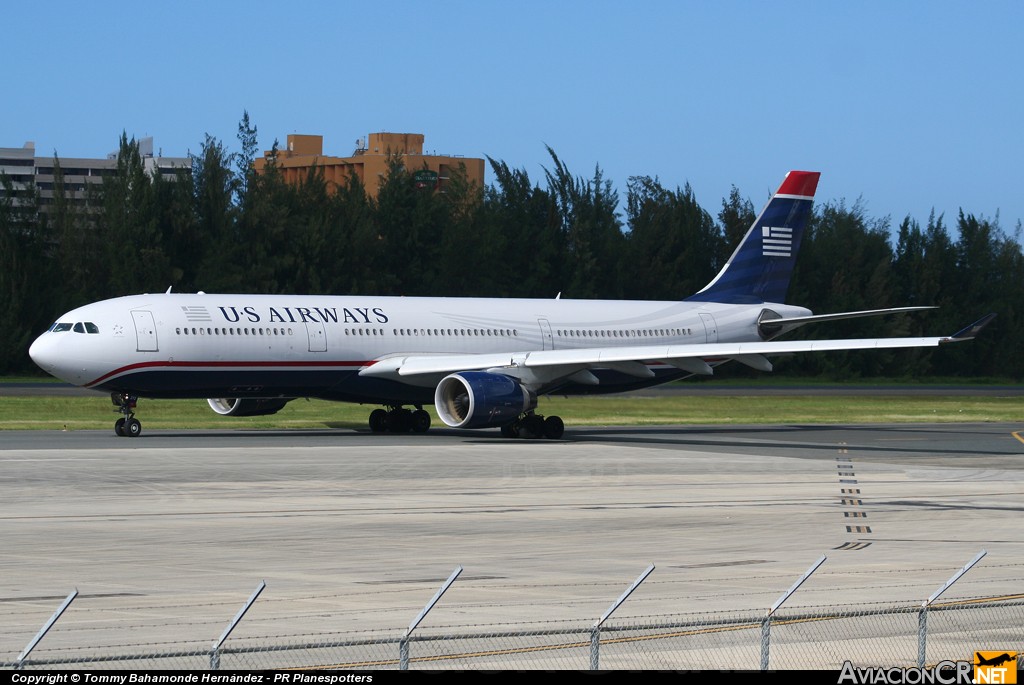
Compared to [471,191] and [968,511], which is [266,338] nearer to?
[968,511]

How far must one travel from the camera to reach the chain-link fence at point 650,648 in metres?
11.2

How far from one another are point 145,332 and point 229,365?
2.43m

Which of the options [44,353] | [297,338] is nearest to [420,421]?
[297,338]

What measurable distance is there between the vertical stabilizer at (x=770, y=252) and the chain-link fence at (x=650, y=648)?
39.4m

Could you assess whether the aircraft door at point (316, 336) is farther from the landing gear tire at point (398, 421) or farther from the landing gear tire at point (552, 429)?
the landing gear tire at point (552, 429)

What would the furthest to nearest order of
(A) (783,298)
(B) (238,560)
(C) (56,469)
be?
1. (A) (783,298)
2. (C) (56,469)
3. (B) (238,560)

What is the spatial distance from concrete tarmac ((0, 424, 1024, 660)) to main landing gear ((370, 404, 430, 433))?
217 inches

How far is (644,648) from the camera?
12.4 meters

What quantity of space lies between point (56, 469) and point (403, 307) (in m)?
15.9

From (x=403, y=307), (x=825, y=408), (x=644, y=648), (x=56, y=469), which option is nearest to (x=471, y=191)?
(x=825, y=408)

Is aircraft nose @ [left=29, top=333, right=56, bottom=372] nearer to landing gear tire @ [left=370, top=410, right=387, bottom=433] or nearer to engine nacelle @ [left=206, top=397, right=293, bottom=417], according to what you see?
engine nacelle @ [left=206, top=397, right=293, bottom=417]

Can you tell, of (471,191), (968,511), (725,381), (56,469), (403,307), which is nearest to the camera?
(968,511)

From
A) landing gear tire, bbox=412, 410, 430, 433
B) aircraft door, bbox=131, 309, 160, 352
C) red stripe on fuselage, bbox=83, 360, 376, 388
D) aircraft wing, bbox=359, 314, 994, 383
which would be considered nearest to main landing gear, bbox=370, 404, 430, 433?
landing gear tire, bbox=412, 410, 430, 433

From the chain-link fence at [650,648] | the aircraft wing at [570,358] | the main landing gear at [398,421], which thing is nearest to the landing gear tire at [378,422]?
the main landing gear at [398,421]
